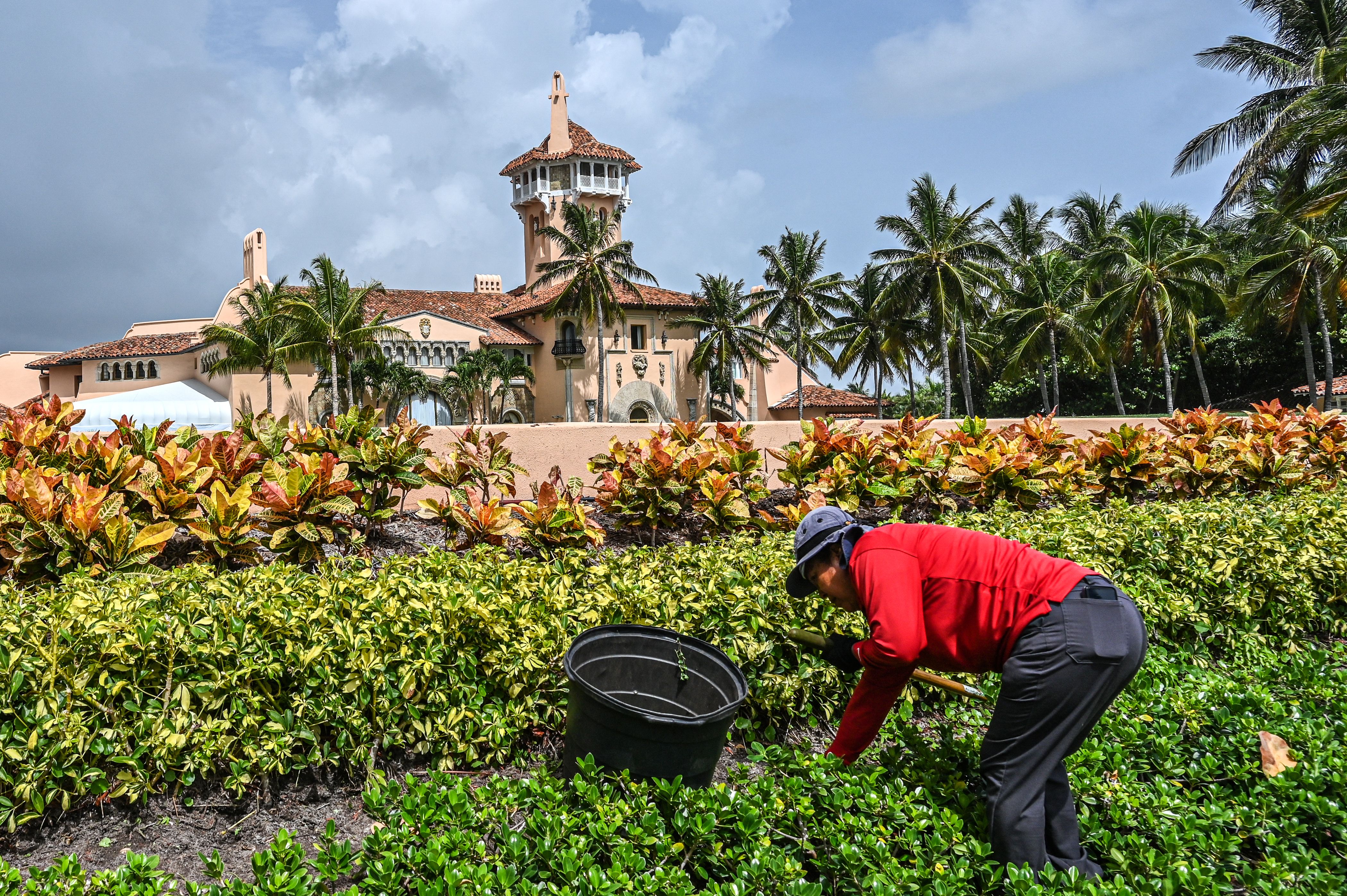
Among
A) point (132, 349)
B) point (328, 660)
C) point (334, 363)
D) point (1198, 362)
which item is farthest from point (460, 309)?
point (328, 660)

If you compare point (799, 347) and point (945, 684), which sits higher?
point (799, 347)

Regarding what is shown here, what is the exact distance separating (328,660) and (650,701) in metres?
1.19

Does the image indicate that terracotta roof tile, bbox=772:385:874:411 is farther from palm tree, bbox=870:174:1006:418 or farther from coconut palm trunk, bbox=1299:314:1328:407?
coconut palm trunk, bbox=1299:314:1328:407

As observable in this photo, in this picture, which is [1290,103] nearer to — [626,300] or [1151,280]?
[1151,280]

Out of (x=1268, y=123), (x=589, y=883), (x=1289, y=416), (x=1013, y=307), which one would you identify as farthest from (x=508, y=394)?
(x=589, y=883)

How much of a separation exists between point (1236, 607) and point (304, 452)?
6.11 meters

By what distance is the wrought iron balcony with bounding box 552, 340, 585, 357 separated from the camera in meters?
40.9

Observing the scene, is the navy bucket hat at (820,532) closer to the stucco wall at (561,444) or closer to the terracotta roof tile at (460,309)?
the stucco wall at (561,444)

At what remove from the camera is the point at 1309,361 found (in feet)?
100

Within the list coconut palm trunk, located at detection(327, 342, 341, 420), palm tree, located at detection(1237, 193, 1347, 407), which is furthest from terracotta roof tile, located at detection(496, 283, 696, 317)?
palm tree, located at detection(1237, 193, 1347, 407)

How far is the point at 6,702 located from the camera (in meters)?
3.00

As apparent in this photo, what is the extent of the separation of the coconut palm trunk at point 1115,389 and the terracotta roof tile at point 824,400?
1270 cm

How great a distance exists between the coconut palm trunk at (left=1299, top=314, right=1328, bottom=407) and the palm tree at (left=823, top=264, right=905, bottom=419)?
15512mm

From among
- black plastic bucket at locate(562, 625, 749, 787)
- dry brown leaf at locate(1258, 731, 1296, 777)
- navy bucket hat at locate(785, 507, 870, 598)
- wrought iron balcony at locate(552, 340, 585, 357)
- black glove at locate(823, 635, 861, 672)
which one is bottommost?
dry brown leaf at locate(1258, 731, 1296, 777)
